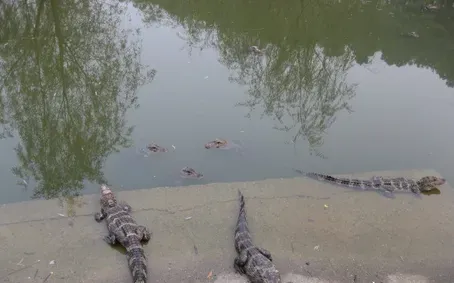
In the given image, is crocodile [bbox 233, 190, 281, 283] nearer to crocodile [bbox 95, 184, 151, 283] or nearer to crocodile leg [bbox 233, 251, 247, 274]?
crocodile leg [bbox 233, 251, 247, 274]

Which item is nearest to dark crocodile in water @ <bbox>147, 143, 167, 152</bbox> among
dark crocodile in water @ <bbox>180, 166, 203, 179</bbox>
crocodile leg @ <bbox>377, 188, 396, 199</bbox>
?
dark crocodile in water @ <bbox>180, 166, 203, 179</bbox>

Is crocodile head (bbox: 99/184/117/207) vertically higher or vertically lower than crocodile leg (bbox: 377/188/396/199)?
lower

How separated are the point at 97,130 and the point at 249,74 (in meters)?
3.87

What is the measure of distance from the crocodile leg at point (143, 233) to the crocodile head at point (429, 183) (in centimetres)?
424

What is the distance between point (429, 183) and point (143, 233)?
4447 mm

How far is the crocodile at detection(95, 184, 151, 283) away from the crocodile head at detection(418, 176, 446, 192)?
4253mm

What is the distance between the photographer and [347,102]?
1016 centimetres

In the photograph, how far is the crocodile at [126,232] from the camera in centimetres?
543

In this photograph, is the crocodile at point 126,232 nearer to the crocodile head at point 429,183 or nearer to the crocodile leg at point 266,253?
the crocodile leg at point 266,253

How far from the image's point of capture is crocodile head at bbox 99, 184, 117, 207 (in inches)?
254

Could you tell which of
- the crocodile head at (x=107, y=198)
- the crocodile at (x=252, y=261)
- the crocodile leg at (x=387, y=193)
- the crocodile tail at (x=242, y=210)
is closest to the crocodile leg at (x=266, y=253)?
the crocodile at (x=252, y=261)

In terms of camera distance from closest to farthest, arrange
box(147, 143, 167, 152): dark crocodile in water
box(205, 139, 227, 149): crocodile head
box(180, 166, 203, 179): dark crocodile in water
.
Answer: box(180, 166, 203, 179): dark crocodile in water → box(147, 143, 167, 152): dark crocodile in water → box(205, 139, 227, 149): crocodile head

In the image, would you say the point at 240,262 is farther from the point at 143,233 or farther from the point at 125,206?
the point at 125,206

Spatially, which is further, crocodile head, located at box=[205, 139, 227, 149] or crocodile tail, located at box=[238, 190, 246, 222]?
crocodile head, located at box=[205, 139, 227, 149]
